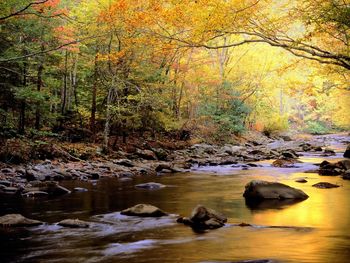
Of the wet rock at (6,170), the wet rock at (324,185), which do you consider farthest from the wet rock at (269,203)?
the wet rock at (6,170)

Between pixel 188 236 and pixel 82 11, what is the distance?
15.2 metres

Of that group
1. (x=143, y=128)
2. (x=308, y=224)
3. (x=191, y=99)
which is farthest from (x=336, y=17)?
(x=191, y=99)

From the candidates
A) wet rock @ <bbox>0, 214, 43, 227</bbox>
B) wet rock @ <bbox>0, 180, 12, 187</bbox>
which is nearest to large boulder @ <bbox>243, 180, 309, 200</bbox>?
wet rock @ <bbox>0, 214, 43, 227</bbox>

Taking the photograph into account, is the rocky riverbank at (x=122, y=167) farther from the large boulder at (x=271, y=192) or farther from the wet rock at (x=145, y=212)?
the large boulder at (x=271, y=192)

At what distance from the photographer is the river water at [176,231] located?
554 centimetres

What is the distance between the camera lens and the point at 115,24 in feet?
57.5

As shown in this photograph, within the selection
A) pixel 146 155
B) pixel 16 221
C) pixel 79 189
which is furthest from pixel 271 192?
pixel 146 155

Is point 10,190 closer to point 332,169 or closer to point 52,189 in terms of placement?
point 52,189

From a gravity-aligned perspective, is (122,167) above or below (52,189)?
above

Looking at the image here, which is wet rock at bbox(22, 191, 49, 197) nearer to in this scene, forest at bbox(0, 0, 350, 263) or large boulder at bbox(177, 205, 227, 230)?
forest at bbox(0, 0, 350, 263)

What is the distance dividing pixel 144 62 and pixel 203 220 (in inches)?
554

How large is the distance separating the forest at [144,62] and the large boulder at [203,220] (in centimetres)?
482

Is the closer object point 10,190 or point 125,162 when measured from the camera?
point 10,190

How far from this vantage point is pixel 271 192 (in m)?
9.95
